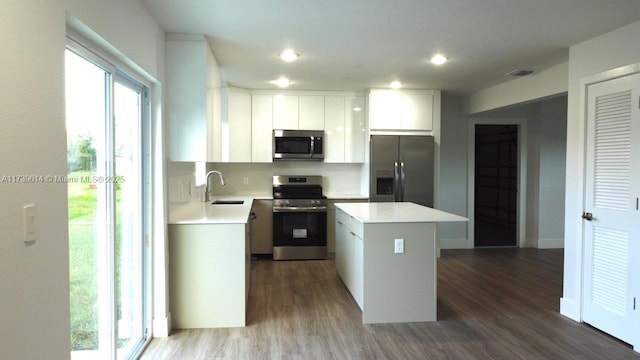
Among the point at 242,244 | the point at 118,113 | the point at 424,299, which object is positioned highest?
the point at 118,113

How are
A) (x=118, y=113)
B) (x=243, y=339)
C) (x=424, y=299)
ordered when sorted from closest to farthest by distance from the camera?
(x=118, y=113) < (x=243, y=339) < (x=424, y=299)

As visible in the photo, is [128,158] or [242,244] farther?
[242,244]

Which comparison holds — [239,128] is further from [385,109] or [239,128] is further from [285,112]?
[385,109]

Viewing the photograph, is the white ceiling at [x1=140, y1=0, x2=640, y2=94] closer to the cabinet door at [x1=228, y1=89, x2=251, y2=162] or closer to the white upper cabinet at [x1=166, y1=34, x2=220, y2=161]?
the white upper cabinet at [x1=166, y1=34, x2=220, y2=161]

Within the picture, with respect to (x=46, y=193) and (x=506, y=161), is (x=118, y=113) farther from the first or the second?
(x=506, y=161)

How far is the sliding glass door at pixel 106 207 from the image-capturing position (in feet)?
6.45

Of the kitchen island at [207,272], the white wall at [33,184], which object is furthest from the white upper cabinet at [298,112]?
the white wall at [33,184]

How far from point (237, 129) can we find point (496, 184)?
506 cm

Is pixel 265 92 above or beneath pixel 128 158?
above

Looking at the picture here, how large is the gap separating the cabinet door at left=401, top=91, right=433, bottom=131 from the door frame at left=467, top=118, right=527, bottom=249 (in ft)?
3.60

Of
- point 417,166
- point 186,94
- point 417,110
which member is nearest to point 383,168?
point 417,166

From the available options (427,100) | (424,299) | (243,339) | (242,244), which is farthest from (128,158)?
(427,100)

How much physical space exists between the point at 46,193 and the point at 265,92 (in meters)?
4.34

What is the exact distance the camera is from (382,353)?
9.19ft
